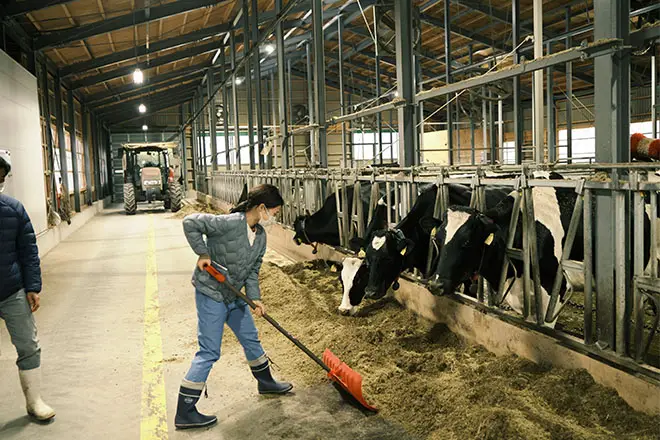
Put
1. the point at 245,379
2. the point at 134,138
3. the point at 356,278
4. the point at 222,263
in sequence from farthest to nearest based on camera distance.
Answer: the point at 134,138 → the point at 356,278 → the point at 245,379 → the point at 222,263

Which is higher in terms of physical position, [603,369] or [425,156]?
[425,156]

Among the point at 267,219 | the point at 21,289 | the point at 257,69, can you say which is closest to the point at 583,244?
the point at 267,219

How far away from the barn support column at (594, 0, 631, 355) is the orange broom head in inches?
63.0

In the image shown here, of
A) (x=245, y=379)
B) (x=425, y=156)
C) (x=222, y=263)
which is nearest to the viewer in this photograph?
(x=222, y=263)

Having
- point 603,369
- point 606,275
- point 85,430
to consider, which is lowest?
point 85,430

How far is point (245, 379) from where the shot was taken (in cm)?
502

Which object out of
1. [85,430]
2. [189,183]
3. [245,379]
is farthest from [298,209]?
[189,183]

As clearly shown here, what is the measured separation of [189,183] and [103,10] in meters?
28.3

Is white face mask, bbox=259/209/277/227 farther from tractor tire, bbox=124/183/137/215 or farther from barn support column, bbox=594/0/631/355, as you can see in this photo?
tractor tire, bbox=124/183/137/215

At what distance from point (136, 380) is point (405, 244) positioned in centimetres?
272

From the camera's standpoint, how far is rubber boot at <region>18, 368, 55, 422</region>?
4.27 meters

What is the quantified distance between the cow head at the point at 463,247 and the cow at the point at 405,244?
1.93 feet

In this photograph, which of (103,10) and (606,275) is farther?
(103,10)

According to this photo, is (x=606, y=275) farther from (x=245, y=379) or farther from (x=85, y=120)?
(x=85, y=120)
